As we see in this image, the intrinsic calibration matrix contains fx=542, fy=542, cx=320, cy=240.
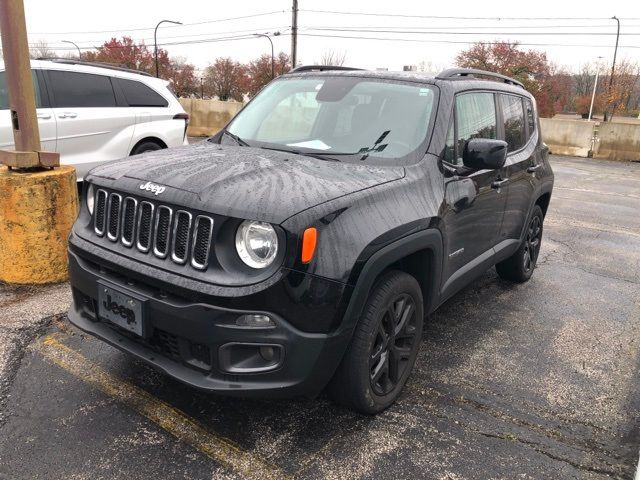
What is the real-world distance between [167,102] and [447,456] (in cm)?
668

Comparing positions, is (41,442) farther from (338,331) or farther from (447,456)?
(447,456)

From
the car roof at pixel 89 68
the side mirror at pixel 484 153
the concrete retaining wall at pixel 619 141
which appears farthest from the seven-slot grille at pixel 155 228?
the concrete retaining wall at pixel 619 141

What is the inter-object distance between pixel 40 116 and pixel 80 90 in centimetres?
69

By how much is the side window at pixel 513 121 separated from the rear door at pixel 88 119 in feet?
16.4

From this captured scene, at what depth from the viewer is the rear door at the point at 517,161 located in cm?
434

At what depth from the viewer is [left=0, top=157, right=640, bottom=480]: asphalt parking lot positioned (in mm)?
2555

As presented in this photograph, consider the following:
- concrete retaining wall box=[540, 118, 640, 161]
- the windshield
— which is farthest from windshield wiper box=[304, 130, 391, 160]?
concrete retaining wall box=[540, 118, 640, 161]

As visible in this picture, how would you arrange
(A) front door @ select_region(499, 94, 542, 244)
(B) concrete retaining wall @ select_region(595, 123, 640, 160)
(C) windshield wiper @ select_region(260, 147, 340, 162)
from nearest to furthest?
(C) windshield wiper @ select_region(260, 147, 340, 162)
(A) front door @ select_region(499, 94, 542, 244)
(B) concrete retaining wall @ select_region(595, 123, 640, 160)

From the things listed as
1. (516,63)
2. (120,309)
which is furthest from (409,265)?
(516,63)

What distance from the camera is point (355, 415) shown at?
2.96 m

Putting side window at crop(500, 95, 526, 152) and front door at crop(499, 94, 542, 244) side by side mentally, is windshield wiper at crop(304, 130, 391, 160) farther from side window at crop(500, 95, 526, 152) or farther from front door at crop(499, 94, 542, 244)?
side window at crop(500, 95, 526, 152)

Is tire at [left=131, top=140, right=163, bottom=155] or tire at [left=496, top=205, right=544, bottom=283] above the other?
tire at [left=131, top=140, right=163, bottom=155]

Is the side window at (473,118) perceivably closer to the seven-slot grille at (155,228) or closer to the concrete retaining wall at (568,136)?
the seven-slot grille at (155,228)

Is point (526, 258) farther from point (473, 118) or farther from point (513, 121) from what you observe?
point (473, 118)
